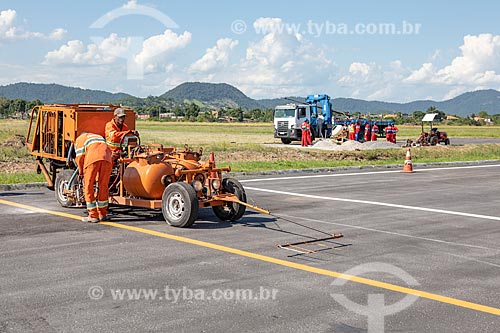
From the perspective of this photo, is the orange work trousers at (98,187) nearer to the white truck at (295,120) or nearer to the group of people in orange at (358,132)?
the group of people in orange at (358,132)

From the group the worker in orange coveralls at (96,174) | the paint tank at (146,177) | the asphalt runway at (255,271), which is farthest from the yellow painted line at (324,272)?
the paint tank at (146,177)

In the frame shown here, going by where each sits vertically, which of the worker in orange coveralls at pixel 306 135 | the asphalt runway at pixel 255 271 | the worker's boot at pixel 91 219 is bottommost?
the asphalt runway at pixel 255 271

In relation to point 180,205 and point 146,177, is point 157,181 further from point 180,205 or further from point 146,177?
point 180,205

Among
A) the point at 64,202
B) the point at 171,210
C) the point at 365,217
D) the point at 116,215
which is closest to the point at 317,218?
the point at 365,217

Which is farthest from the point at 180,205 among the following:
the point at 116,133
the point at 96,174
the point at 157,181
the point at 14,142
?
the point at 14,142

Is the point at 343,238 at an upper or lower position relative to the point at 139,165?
lower

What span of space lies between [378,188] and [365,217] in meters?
5.65

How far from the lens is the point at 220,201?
37.3 ft

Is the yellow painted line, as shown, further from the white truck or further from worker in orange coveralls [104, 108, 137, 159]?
the white truck

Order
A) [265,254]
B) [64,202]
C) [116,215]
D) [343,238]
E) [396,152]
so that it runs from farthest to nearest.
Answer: [396,152]
[64,202]
[116,215]
[343,238]
[265,254]

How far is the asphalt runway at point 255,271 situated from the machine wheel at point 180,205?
17cm

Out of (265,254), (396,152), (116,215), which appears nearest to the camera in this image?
(265,254)

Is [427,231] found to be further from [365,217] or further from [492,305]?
[492,305]

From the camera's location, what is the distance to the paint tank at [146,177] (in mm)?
11391
